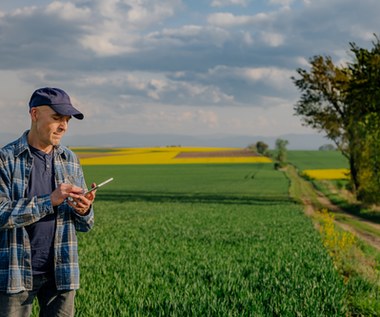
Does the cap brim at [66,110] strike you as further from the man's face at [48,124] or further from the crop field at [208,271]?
the crop field at [208,271]

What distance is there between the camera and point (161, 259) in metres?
11.8

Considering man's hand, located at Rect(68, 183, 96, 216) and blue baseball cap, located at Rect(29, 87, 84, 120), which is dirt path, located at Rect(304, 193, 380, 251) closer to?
man's hand, located at Rect(68, 183, 96, 216)

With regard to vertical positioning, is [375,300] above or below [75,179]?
below

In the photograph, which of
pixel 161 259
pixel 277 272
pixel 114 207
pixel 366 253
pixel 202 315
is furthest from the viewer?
pixel 114 207

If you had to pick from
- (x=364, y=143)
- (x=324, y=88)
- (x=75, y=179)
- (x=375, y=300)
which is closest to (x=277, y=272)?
(x=375, y=300)

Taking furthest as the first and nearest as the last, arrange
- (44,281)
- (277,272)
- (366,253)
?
(366,253), (277,272), (44,281)

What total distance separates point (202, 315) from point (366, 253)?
10.6 meters

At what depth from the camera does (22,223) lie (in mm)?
4215

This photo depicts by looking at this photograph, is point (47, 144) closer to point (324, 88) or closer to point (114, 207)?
point (114, 207)

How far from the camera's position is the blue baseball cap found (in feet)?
14.3

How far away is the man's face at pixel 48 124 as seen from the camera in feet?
14.4

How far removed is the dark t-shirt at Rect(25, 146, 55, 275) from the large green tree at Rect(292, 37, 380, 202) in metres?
25.1

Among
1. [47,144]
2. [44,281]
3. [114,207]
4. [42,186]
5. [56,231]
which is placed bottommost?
[114,207]

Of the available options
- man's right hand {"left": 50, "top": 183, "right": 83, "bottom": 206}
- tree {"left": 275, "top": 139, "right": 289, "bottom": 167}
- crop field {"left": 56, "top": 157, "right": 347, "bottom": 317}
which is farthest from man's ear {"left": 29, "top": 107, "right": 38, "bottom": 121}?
tree {"left": 275, "top": 139, "right": 289, "bottom": 167}
